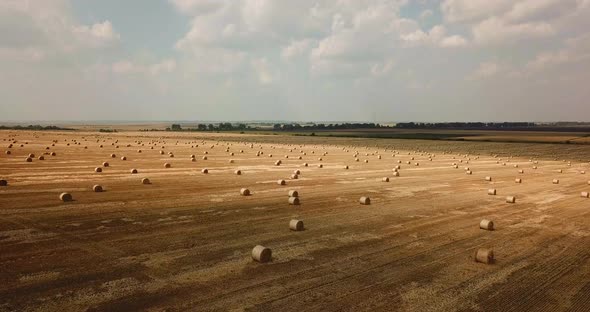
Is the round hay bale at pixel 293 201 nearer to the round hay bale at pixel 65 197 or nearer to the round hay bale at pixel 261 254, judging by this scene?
the round hay bale at pixel 261 254

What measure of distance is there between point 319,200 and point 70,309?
1066 centimetres

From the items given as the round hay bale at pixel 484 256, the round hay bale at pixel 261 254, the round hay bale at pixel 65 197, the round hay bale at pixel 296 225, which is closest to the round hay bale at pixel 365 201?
the round hay bale at pixel 296 225

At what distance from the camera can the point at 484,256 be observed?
8.95 m

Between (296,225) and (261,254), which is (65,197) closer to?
(296,225)

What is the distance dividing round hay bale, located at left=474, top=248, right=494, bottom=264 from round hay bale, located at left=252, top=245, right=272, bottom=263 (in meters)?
4.41

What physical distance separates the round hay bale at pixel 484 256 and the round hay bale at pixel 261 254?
441 cm

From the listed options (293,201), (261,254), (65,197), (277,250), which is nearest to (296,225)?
(277,250)

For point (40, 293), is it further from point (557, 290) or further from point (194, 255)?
point (557, 290)

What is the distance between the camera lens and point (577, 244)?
1084cm

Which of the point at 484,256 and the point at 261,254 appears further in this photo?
the point at 484,256

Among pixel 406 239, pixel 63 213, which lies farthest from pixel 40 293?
pixel 406 239

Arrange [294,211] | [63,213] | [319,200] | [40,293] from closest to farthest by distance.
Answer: [40,293]
[63,213]
[294,211]
[319,200]

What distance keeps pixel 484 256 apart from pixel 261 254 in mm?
4680

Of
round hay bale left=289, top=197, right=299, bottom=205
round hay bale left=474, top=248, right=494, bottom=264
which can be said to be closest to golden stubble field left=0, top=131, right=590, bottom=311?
round hay bale left=474, top=248, right=494, bottom=264
